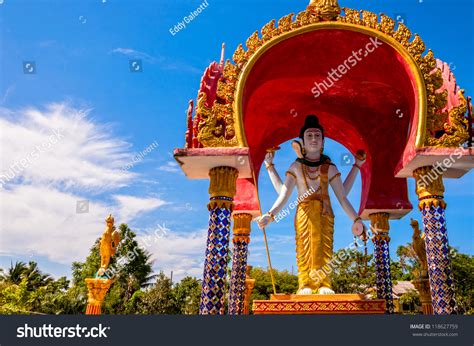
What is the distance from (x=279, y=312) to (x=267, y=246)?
1.46 meters

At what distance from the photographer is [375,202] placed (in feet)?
36.8

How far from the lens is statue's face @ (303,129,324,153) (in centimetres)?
842

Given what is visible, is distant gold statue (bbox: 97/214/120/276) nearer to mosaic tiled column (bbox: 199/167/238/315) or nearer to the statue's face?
mosaic tiled column (bbox: 199/167/238/315)

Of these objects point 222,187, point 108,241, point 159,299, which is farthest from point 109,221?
point 159,299

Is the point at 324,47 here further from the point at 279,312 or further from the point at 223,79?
the point at 279,312

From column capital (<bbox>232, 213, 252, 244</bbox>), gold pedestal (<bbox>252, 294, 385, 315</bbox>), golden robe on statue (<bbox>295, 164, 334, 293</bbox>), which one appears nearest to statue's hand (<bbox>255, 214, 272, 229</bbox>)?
golden robe on statue (<bbox>295, 164, 334, 293</bbox>)

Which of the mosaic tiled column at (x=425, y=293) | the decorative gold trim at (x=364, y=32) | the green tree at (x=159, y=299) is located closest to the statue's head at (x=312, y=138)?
the decorative gold trim at (x=364, y=32)

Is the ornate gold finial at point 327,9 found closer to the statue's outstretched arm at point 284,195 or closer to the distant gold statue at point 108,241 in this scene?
the statue's outstretched arm at point 284,195

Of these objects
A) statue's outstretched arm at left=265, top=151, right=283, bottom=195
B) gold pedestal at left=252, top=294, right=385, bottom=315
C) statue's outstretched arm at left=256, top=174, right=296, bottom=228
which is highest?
statue's outstretched arm at left=265, top=151, right=283, bottom=195

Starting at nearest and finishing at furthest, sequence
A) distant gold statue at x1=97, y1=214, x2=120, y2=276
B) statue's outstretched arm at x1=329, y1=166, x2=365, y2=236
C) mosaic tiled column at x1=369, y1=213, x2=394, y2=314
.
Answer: statue's outstretched arm at x1=329, y1=166, x2=365, y2=236 < mosaic tiled column at x1=369, y1=213, x2=394, y2=314 < distant gold statue at x1=97, y1=214, x2=120, y2=276

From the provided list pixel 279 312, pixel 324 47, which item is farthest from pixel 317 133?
pixel 279 312

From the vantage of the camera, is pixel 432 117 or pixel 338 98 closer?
pixel 432 117

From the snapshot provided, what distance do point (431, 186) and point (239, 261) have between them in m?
5.14

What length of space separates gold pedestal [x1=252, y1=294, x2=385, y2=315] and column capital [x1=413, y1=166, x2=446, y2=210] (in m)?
2.47
